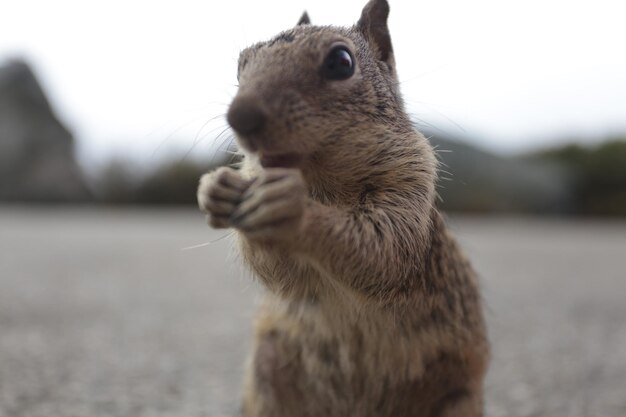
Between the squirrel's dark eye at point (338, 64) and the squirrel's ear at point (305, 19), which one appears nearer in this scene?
the squirrel's dark eye at point (338, 64)

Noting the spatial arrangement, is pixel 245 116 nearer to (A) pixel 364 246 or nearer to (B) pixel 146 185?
(A) pixel 364 246

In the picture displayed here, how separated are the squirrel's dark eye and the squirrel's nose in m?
0.32

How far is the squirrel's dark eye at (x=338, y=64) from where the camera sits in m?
1.74

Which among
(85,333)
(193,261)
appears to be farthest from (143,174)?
(85,333)

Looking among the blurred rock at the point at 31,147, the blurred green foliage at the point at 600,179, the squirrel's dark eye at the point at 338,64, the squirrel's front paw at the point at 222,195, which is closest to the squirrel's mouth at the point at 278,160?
the squirrel's front paw at the point at 222,195

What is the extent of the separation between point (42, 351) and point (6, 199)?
1793cm

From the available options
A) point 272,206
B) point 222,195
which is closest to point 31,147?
point 222,195

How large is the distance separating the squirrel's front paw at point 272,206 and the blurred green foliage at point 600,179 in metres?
19.8

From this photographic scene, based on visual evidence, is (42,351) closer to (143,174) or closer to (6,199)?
(143,174)

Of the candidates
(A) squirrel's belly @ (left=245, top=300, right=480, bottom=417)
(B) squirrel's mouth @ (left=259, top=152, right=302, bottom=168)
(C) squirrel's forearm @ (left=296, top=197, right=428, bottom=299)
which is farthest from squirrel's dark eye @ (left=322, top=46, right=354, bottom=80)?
(A) squirrel's belly @ (left=245, top=300, right=480, bottom=417)

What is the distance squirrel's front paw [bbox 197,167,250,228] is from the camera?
1.44 metres

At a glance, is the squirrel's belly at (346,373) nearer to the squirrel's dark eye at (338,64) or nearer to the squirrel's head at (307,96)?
the squirrel's head at (307,96)

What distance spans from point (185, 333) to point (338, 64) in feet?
8.42

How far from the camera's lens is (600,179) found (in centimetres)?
1959
